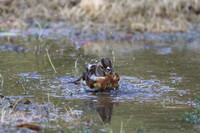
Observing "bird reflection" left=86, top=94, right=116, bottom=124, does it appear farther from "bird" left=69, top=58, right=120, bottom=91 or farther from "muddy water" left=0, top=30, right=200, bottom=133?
"bird" left=69, top=58, right=120, bottom=91

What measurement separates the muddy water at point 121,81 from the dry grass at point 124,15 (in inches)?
44.3

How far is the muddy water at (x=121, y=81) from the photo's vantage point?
529 cm

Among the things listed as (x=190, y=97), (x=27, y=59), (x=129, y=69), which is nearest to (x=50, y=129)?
(x=190, y=97)

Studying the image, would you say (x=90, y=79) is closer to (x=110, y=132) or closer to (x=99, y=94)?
(x=99, y=94)

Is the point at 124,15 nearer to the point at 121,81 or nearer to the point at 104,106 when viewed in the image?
the point at 121,81

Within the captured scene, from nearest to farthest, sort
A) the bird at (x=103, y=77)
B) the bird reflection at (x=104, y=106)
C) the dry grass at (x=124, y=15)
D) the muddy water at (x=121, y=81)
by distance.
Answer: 1. the muddy water at (x=121, y=81)
2. the bird reflection at (x=104, y=106)
3. the bird at (x=103, y=77)
4. the dry grass at (x=124, y=15)

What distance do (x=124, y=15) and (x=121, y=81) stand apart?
6.96m

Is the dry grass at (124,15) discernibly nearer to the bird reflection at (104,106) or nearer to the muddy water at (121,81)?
the muddy water at (121,81)

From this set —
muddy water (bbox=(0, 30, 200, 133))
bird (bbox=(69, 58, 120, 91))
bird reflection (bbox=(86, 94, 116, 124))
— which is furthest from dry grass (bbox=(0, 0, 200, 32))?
bird reflection (bbox=(86, 94, 116, 124))

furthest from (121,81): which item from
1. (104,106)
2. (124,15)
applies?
(124,15)

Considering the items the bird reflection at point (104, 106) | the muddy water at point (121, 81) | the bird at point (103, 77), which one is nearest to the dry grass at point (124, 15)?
the muddy water at point (121, 81)

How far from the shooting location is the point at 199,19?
14.5 m

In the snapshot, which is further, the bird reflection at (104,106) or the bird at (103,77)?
the bird at (103,77)

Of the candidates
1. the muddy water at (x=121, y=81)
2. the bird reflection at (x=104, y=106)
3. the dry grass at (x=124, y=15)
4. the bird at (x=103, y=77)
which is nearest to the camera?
the muddy water at (x=121, y=81)
